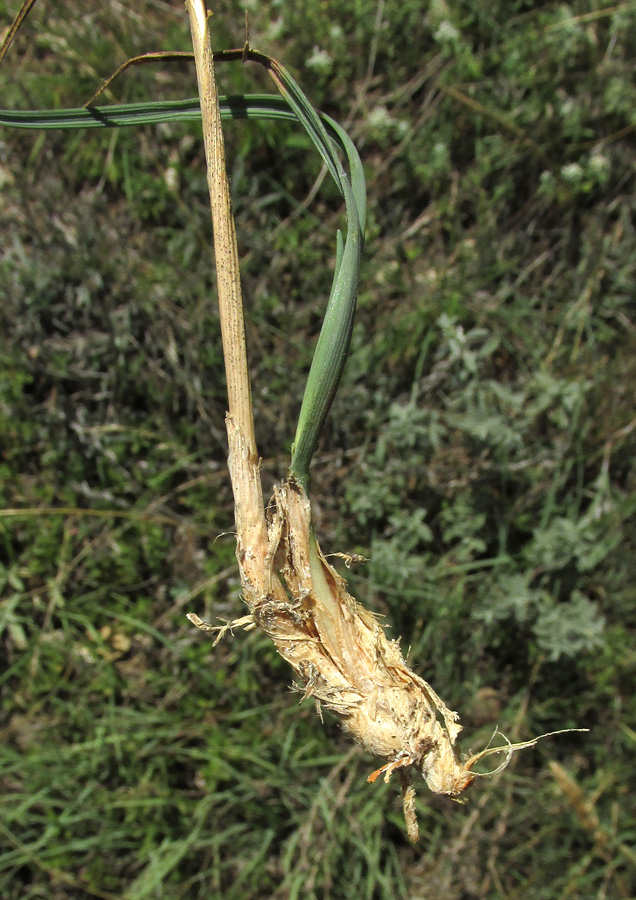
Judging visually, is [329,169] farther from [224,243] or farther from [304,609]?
[304,609]

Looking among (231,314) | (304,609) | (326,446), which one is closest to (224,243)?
(231,314)

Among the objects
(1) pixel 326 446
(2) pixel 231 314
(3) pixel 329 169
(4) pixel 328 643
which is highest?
(3) pixel 329 169

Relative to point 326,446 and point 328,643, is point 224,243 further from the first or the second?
point 326,446

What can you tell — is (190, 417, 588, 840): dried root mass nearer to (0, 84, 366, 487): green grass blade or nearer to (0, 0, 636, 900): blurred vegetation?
(0, 84, 366, 487): green grass blade

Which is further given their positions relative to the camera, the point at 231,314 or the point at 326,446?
the point at 326,446

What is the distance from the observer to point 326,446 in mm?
2188

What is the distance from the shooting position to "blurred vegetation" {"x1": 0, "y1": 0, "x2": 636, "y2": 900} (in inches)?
83.1

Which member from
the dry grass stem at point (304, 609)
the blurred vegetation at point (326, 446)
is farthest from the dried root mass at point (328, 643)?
Result: the blurred vegetation at point (326, 446)

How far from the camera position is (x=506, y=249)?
2229 mm

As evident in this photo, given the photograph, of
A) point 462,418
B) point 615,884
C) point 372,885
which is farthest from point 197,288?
point 615,884

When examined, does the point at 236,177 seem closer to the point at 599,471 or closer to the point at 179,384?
the point at 179,384

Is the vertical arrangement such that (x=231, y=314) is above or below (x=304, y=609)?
above

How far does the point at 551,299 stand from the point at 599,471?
58 cm

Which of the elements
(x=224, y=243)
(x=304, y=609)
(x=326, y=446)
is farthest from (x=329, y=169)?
(x=326, y=446)
